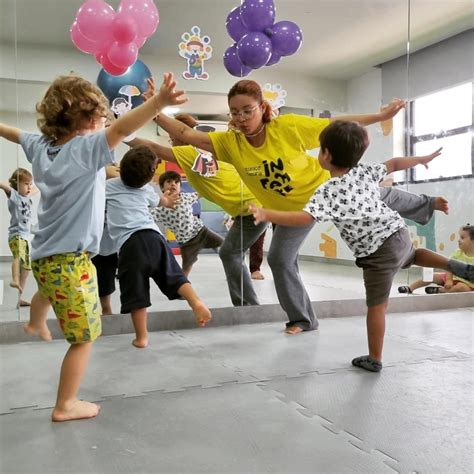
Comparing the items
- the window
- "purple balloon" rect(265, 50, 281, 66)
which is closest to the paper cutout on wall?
"purple balloon" rect(265, 50, 281, 66)

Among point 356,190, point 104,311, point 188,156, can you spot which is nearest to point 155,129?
point 188,156

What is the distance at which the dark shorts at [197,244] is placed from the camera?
3135 mm

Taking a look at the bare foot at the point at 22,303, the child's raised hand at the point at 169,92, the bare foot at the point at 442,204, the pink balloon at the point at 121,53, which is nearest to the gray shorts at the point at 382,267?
the bare foot at the point at 442,204

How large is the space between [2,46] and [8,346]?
1.60m

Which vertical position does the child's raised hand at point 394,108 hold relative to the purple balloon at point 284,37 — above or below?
below

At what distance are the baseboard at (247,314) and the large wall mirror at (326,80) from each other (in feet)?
0.28

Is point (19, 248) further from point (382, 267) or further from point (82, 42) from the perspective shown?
point (382, 267)

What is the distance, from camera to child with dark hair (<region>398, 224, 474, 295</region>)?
13.3 feet

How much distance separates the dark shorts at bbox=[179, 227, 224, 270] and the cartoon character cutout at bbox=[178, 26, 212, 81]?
94 centimetres

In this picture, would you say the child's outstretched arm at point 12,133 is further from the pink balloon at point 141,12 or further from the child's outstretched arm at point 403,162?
the child's outstretched arm at point 403,162

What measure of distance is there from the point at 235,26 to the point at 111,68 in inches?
32.3

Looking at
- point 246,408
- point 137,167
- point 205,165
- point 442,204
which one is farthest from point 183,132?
point 246,408

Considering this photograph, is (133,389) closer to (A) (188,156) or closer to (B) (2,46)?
(A) (188,156)

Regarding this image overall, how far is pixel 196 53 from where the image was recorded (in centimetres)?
314
